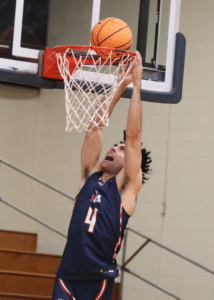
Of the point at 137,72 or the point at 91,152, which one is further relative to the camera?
the point at 91,152

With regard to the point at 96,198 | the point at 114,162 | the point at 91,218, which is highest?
the point at 114,162

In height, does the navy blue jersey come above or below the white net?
below

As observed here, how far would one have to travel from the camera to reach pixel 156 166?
668cm

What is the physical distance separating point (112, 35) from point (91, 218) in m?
1.34

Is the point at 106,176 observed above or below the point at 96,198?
above

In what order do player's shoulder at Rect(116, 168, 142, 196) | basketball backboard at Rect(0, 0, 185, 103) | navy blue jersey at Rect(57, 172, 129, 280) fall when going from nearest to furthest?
navy blue jersey at Rect(57, 172, 129, 280)
player's shoulder at Rect(116, 168, 142, 196)
basketball backboard at Rect(0, 0, 185, 103)

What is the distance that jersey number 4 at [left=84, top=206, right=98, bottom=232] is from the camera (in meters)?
3.63

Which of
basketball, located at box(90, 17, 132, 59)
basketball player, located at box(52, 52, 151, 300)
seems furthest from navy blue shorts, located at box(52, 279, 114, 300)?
basketball, located at box(90, 17, 132, 59)

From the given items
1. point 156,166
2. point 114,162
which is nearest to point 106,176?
Answer: point 114,162

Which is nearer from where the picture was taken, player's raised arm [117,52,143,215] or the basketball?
player's raised arm [117,52,143,215]

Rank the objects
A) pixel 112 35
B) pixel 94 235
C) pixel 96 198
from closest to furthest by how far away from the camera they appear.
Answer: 1. pixel 94 235
2. pixel 96 198
3. pixel 112 35

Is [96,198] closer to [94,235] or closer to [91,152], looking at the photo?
[94,235]

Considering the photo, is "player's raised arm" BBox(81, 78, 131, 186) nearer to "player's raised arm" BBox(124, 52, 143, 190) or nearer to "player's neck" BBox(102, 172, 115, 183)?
"player's neck" BBox(102, 172, 115, 183)

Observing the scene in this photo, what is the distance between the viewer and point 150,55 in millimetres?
4668
